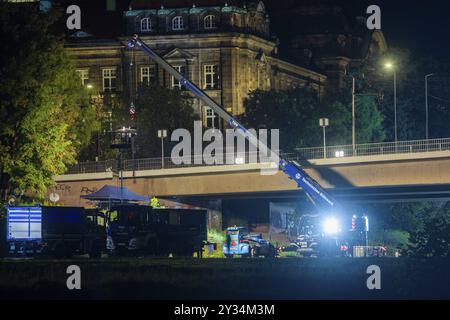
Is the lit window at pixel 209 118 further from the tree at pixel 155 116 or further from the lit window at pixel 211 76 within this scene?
the tree at pixel 155 116

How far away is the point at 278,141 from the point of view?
520ft

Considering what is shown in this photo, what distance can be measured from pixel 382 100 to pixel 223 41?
16913mm

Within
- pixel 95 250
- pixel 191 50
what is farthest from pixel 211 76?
pixel 95 250

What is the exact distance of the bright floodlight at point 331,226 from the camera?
101 metres

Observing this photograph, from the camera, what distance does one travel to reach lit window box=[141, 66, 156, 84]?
599ft

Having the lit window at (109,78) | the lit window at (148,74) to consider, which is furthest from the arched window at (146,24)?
the lit window at (109,78)

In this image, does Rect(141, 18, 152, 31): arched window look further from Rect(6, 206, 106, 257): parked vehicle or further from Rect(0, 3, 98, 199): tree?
Rect(6, 206, 106, 257): parked vehicle

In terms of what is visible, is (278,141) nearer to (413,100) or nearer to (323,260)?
(413,100)

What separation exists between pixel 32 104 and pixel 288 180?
1888 centimetres

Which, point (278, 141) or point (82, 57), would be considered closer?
point (278, 141)

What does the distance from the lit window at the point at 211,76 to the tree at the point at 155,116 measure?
40.8 ft

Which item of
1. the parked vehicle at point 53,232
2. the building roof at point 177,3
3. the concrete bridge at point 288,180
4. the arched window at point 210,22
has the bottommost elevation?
the parked vehicle at point 53,232

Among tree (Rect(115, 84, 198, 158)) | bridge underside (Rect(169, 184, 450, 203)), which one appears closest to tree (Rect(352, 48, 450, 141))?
tree (Rect(115, 84, 198, 158))
